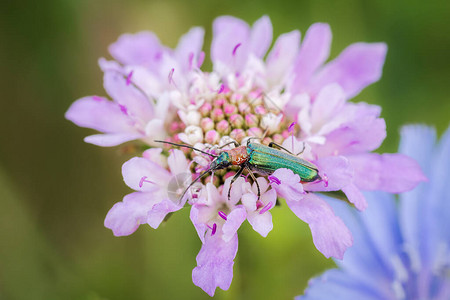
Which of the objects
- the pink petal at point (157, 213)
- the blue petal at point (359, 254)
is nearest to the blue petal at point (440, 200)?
the blue petal at point (359, 254)

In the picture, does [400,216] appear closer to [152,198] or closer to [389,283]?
[389,283]

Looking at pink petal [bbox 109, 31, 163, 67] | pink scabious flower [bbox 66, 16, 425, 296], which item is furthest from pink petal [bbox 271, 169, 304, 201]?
pink petal [bbox 109, 31, 163, 67]

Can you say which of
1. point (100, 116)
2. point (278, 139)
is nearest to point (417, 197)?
point (278, 139)

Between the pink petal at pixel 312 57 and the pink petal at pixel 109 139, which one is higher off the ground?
the pink petal at pixel 312 57

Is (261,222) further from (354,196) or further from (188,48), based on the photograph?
(188,48)

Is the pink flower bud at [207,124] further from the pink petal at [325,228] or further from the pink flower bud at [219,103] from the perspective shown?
the pink petal at [325,228]

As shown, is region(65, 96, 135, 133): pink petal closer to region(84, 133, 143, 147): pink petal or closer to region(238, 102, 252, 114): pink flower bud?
region(84, 133, 143, 147): pink petal
